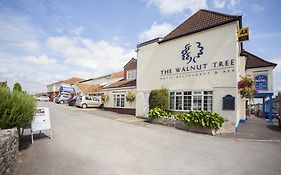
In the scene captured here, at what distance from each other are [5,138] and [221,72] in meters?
13.2

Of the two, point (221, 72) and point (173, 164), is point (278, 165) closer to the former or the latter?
point (173, 164)

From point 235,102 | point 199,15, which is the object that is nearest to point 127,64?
point 199,15

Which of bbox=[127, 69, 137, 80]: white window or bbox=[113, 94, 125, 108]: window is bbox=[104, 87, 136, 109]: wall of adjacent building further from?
bbox=[127, 69, 137, 80]: white window

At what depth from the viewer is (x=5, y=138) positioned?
200 inches

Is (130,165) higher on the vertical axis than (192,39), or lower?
lower

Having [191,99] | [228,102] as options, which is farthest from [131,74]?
[228,102]

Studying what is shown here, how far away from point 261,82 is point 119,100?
1854cm

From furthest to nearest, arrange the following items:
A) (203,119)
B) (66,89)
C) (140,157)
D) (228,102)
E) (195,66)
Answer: (66,89), (195,66), (228,102), (203,119), (140,157)

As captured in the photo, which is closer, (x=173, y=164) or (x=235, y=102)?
(x=173, y=164)

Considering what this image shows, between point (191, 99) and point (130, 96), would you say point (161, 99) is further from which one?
point (130, 96)

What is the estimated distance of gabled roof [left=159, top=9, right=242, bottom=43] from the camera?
1436 centimetres

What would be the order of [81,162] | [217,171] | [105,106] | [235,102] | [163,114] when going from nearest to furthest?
[217,171], [81,162], [235,102], [163,114], [105,106]

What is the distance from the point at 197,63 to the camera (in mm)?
15461

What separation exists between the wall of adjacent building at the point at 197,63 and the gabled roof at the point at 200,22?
1.05ft
